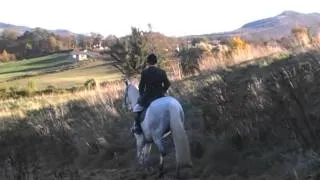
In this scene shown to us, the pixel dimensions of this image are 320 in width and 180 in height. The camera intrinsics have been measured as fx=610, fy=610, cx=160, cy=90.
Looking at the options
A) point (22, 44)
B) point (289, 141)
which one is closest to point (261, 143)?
point (289, 141)

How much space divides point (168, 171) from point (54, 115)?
9.22 meters

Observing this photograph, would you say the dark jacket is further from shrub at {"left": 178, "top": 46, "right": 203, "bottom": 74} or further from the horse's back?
shrub at {"left": 178, "top": 46, "right": 203, "bottom": 74}

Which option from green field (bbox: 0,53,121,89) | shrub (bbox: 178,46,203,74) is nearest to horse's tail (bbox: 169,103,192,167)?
shrub (bbox: 178,46,203,74)

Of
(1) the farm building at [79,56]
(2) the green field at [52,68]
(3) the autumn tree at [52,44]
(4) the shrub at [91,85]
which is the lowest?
(2) the green field at [52,68]

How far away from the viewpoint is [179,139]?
10.9 metres

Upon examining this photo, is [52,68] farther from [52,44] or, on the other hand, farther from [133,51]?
[133,51]

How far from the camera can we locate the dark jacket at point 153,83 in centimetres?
1145

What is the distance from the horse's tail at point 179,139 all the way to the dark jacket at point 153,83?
70 cm

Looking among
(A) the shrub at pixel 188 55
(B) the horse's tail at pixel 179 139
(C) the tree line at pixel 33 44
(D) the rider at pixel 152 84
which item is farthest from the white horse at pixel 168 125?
(C) the tree line at pixel 33 44

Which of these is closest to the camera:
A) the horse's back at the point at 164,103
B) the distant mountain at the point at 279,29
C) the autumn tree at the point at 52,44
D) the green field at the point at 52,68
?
the horse's back at the point at 164,103

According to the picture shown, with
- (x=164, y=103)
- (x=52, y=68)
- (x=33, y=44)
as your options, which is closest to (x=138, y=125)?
(x=164, y=103)

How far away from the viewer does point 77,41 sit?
134 meters

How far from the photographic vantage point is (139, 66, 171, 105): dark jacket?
37.6 ft

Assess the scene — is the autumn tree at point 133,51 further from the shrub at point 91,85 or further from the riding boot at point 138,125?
the riding boot at point 138,125
